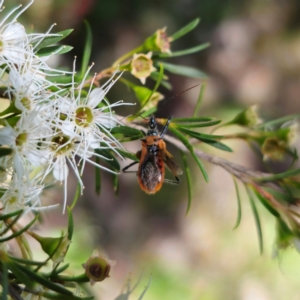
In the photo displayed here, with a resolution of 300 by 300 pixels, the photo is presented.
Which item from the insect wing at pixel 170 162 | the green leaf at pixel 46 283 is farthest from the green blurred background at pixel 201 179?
the green leaf at pixel 46 283

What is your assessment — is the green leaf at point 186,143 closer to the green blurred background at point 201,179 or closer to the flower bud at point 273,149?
the flower bud at point 273,149

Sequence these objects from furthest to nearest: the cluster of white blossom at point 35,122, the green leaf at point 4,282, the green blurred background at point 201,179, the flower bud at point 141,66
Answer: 1. the green blurred background at point 201,179
2. the flower bud at point 141,66
3. the cluster of white blossom at point 35,122
4. the green leaf at point 4,282

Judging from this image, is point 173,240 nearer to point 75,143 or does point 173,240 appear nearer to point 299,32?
point 299,32

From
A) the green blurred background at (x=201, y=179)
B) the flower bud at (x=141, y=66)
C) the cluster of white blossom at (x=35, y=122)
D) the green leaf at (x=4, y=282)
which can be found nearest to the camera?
the green leaf at (x=4, y=282)

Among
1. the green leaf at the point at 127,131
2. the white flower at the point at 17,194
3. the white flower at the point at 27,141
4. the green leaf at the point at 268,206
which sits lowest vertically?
the white flower at the point at 17,194

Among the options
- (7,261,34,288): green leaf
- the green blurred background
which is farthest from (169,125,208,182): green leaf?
the green blurred background

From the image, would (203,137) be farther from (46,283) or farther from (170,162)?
(46,283)

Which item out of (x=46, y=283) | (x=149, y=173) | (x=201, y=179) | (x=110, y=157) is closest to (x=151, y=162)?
(x=149, y=173)
